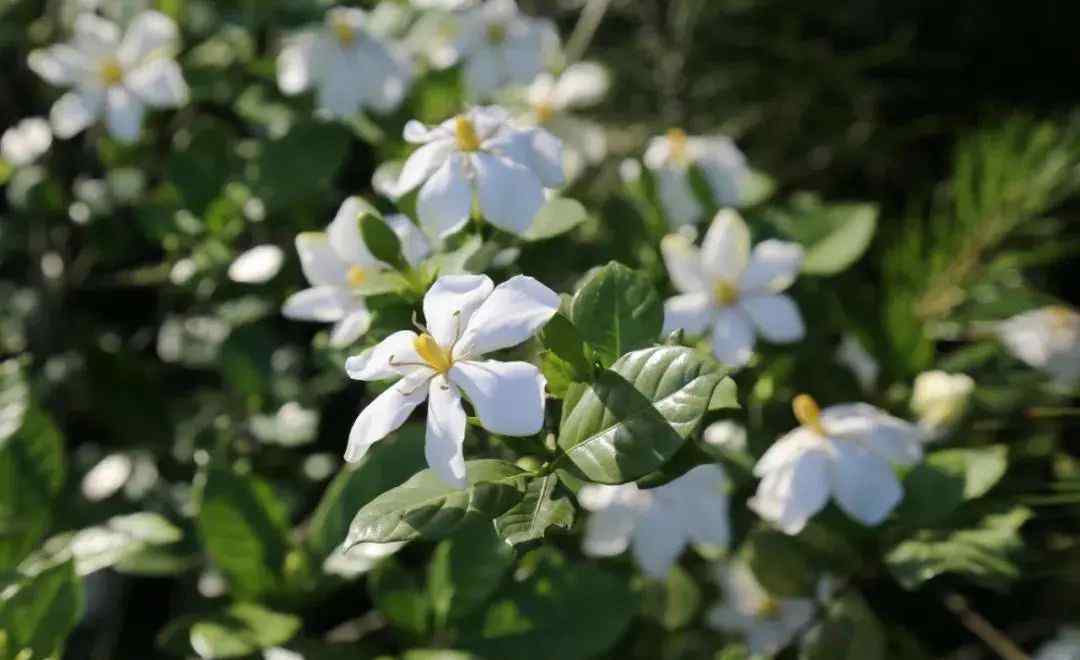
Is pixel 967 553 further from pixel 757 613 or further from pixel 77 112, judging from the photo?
pixel 77 112

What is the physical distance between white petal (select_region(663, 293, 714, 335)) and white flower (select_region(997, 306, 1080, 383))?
1.10 feet

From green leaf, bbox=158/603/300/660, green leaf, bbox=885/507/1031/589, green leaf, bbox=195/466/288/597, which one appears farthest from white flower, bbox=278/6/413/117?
green leaf, bbox=885/507/1031/589

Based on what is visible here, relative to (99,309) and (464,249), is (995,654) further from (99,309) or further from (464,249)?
(99,309)

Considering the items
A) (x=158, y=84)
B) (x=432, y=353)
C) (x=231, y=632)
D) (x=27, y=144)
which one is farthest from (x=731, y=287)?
(x=27, y=144)

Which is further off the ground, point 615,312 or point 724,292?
point 615,312

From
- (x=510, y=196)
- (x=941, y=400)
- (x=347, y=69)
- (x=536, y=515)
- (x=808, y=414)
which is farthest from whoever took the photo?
(x=347, y=69)

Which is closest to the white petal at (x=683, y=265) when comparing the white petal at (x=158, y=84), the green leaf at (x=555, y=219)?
the green leaf at (x=555, y=219)

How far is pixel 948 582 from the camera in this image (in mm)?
1120

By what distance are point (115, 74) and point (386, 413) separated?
0.65 metres

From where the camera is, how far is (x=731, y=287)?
0.90 m

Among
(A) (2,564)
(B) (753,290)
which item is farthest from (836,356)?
(A) (2,564)

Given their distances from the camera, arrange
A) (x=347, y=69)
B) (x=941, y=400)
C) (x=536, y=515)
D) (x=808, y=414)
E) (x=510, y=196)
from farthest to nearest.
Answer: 1. (x=347, y=69)
2. (x=941, y=400)
3. (x=808, y=414)
4. (x=510, y=196)
5. (x=536, y=515)

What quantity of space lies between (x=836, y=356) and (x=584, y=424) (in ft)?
1.80

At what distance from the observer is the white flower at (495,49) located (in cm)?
110
